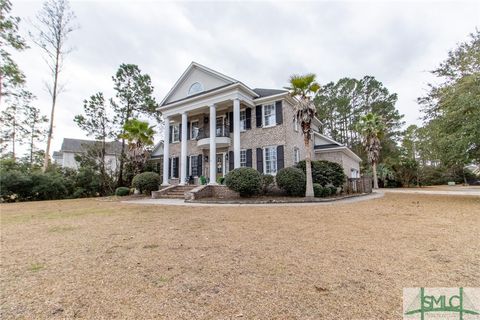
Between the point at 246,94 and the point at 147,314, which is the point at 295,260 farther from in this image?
the point at 246,94

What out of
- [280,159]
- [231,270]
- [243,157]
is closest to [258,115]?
[243,157]

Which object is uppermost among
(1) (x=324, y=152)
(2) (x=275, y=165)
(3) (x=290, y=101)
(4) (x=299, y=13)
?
(4) (x=299, y=13)

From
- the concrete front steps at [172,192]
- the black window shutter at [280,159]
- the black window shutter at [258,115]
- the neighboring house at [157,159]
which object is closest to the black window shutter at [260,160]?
the black window shutter at [280,159]

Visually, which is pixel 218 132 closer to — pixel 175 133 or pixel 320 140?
pixel 175 133

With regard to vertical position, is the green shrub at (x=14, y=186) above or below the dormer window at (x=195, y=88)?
below

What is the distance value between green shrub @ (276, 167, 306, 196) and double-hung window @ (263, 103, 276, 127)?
13.7 feet

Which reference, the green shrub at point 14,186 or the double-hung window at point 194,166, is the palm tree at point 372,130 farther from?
the green shrub at point 14,186

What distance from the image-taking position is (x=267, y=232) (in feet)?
16.8

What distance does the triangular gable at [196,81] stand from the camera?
16.3m

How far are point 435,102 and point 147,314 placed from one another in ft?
59.9

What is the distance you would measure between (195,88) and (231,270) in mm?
16787

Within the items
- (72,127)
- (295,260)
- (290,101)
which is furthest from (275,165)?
(72,127)

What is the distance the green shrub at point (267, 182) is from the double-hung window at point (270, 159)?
0.94 meters

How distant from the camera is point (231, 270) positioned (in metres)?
3.03
